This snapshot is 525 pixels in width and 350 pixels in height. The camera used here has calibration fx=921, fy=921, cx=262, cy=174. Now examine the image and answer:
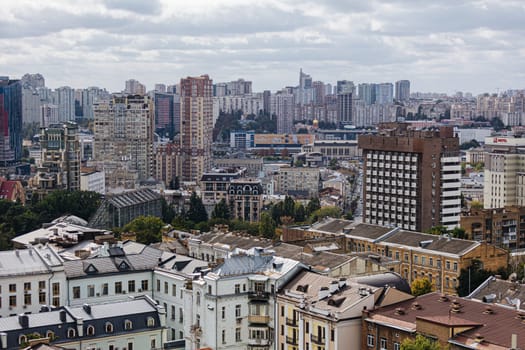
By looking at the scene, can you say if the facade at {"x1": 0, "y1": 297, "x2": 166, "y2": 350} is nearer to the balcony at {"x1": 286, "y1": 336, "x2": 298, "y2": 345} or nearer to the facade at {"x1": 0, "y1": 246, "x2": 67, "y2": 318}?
the facade at {"x1": 0, "y1": 246, "x2": 67, "y2": 318}

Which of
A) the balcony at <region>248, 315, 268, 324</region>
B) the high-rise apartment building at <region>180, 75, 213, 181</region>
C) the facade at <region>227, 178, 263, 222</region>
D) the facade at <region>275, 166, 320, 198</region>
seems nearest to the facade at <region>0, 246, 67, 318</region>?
the balcony at <region>248, 315, 268, 324</region>

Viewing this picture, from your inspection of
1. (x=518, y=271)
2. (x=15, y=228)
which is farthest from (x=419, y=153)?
(x=15, y=228)

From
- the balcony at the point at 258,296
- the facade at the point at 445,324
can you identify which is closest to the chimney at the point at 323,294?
the facade at the point at 445,324

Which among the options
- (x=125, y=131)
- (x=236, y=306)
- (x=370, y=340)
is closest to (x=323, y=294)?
(x=370, y=340)

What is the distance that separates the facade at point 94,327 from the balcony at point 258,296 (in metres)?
4.91

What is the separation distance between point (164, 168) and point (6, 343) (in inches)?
5735

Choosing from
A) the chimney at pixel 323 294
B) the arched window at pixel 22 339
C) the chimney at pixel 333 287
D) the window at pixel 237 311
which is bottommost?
the arched window at pixel 22 339

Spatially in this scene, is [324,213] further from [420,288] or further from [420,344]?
[420,344]

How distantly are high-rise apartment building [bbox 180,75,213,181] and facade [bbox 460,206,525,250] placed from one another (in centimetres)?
9928

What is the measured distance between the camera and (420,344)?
3872cm

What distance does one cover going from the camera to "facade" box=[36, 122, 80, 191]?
454 feet

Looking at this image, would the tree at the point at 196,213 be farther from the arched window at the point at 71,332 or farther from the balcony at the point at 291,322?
the arched window at the point at 71,332

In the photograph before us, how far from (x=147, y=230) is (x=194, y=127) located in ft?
349

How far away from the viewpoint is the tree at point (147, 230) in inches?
3295
